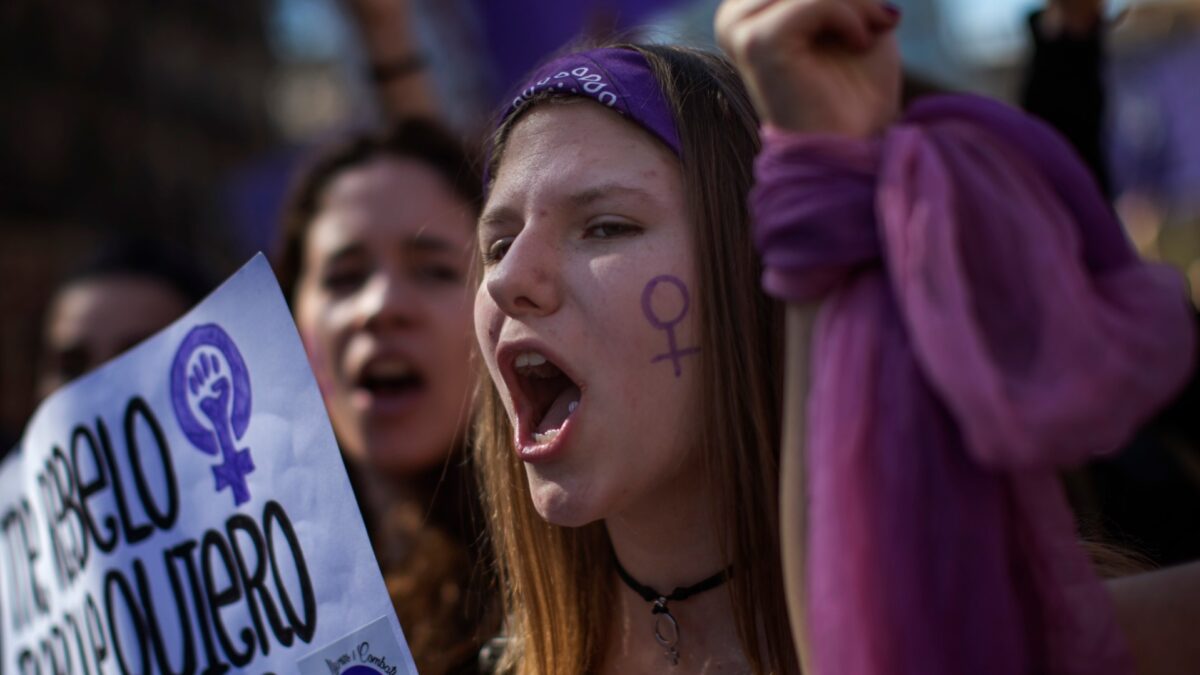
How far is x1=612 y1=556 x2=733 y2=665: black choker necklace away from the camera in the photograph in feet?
5.19

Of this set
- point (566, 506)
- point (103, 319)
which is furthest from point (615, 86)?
point (103, 319)

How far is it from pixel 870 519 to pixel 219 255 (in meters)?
22.1

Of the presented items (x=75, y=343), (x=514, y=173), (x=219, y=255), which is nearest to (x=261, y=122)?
(x=219, y=255)

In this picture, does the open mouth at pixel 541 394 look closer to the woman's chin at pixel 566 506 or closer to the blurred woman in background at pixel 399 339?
the woman's chin at pixel 566 506

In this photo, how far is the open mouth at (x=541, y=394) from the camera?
61.0 inches

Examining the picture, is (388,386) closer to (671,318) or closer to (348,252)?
(348,252)

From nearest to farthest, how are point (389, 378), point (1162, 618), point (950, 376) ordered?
point (950, 376) → point (1162, 618) → point (389, 378)

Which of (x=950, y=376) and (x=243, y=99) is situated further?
(x=243, y=99)

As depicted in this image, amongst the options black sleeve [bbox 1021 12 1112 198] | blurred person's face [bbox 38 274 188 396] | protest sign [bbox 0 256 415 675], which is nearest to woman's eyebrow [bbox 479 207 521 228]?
protest sign [bbox 0 256 415 675]

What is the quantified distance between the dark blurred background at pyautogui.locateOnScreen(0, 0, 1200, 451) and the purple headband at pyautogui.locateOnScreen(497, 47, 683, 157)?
0.28 metres

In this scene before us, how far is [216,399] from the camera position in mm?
1774

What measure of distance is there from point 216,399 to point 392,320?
2.78ft

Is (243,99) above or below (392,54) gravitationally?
above

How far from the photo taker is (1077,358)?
1.06m
